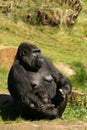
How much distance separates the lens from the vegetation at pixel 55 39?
45.9 ft

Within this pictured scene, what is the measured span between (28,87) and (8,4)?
1056 centimetres

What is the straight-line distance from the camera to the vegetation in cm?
1398

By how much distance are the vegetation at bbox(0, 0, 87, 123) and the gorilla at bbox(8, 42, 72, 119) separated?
3.74m

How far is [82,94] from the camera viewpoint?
10.0 meters

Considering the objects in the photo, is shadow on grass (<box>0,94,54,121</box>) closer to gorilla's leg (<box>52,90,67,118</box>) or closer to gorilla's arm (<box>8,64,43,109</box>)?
gorilla's arm (<box>8,64,43,109</box>)

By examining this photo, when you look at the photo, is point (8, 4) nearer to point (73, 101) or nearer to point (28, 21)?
point (28, 21)

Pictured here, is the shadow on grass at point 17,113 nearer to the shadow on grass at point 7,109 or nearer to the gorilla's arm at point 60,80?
the shadow on grass at point 7,109

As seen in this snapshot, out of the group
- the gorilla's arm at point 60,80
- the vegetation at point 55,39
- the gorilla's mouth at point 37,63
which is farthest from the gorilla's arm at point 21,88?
the vegetation at point 55,39

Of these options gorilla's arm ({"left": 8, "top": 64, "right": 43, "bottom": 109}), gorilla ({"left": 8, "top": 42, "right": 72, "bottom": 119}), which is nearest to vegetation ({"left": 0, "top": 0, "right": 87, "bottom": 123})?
gorilla ({"left": 8, "top": 42, "right": 72, "bottom": 119})

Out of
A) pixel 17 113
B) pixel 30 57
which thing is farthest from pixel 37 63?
pixel 17 113

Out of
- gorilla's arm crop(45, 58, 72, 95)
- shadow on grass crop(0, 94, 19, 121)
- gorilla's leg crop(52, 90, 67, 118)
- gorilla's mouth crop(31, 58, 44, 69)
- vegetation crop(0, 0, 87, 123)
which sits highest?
gorilla's mouth crop(31, 58, 44, 69)

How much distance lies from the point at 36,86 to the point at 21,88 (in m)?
0.40

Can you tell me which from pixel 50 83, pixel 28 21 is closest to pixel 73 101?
pixel 50 83

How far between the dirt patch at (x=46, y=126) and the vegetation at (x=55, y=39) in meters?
4.44
